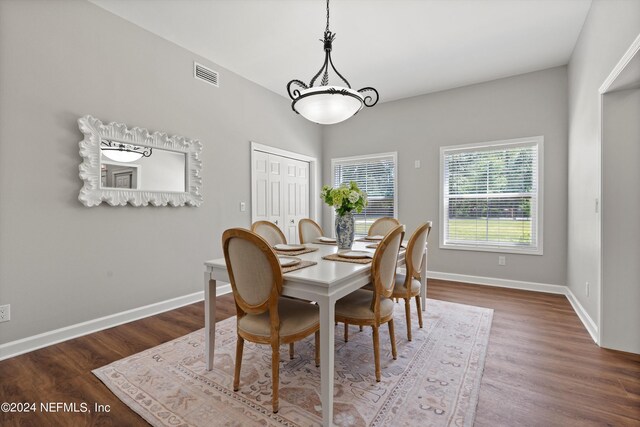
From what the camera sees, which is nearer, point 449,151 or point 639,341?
point 639,341

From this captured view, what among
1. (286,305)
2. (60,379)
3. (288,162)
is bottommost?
(60,379)

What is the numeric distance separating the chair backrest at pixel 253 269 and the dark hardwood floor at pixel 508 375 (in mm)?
818

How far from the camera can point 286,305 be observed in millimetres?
1907

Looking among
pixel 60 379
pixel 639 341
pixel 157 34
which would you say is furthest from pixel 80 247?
pixel 639 341

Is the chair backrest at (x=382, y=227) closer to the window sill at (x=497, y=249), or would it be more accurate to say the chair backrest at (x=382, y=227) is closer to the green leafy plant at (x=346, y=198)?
the green leafy plant at (x=346, y=198)

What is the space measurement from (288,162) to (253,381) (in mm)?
3606

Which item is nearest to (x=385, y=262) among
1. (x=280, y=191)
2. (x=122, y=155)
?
(x=122, y=155)

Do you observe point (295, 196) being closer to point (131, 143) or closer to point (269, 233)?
point (269, 233)

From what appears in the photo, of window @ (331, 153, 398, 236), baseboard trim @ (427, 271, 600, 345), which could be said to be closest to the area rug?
baseboard trim @ (427, 271, 600, 345)

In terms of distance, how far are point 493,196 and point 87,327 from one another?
4.90 m

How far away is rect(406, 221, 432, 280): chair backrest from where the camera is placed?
2320 millimetres

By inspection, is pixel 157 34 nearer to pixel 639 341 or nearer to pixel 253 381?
pixel 253 381

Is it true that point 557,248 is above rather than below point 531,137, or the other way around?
below

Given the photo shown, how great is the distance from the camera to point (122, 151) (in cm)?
281
